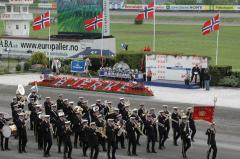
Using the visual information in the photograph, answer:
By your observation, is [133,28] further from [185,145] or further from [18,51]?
[185,145]

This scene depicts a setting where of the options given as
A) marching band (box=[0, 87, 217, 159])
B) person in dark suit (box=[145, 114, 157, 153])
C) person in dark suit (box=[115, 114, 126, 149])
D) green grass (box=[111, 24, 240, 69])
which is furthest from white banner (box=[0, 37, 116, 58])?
person in dark suit (box=[145, 114, 157, 153])

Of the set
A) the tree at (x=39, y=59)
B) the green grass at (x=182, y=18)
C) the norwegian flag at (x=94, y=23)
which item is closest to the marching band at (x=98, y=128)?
the norwegian flag at (x=94, y=23)

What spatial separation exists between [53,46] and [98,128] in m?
31.6

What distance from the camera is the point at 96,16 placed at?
165 feet

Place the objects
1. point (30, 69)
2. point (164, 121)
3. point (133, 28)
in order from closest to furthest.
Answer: point (164, 121)
point (30, 69)
point (133, 28)

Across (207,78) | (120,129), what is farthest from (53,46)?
(120,129)

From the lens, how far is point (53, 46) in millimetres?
53219

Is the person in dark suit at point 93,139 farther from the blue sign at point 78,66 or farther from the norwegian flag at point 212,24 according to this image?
the blue sign at point 78,66

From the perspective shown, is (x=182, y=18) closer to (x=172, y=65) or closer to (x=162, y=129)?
(x=172, y=65)

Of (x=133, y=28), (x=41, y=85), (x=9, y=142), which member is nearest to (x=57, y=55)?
(x=41, y=85)

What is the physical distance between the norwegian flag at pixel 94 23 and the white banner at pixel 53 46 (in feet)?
9.31

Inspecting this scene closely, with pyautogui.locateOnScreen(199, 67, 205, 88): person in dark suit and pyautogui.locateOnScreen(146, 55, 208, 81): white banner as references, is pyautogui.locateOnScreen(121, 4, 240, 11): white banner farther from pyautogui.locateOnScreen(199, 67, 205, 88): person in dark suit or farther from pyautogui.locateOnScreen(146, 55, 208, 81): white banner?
pyautogui.locateOnScreen(199, 67, 205, 88): person in dark suit

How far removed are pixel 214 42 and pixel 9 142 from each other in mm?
43800

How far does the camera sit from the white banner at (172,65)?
131 ft
